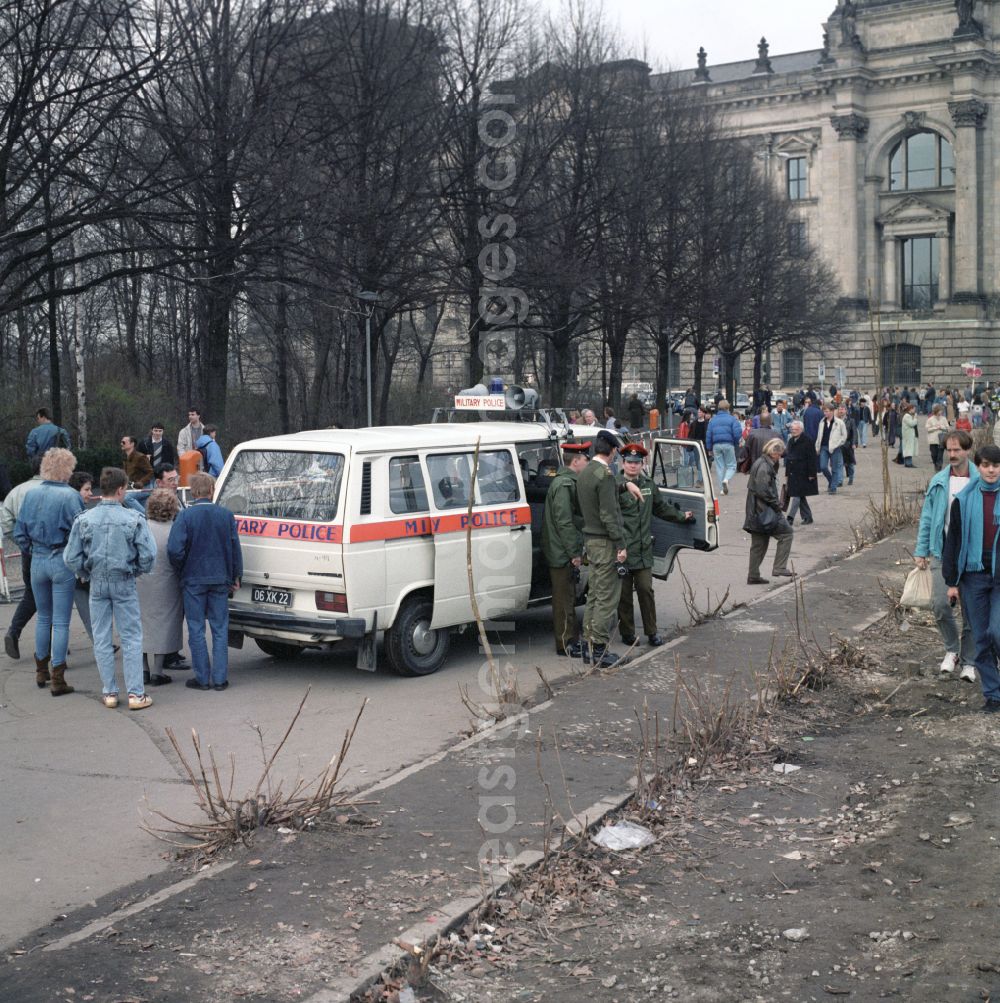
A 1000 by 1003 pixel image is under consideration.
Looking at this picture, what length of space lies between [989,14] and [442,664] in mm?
85429

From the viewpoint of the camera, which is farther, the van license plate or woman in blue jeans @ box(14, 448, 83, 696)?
the van license plate

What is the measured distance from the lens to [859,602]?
45.9 feet

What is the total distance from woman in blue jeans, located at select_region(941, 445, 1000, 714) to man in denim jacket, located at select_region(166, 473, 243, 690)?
5280mm

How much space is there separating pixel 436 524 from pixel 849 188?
276 ft

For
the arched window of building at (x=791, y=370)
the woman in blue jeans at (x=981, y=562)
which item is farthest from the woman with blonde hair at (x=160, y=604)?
the arched window of building at (x=791, y=370)

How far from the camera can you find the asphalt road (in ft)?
21.9

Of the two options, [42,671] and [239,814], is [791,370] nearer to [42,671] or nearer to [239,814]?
[42,671]

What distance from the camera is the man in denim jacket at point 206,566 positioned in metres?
10.3

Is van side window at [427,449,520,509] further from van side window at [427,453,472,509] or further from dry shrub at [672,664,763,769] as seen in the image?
dry shrub at [672,664,763,769]

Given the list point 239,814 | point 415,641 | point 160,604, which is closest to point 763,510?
point 415,641

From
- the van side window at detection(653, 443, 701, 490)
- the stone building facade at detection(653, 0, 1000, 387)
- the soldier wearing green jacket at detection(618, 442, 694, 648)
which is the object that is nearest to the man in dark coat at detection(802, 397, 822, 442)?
the van side window at detection(653, 443, 701, 490)

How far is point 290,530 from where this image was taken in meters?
10.5

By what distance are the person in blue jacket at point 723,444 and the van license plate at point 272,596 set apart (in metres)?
17.6

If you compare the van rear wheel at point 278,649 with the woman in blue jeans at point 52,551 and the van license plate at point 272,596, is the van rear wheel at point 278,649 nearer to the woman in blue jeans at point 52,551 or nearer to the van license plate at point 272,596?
the van license plate at point 272,596
